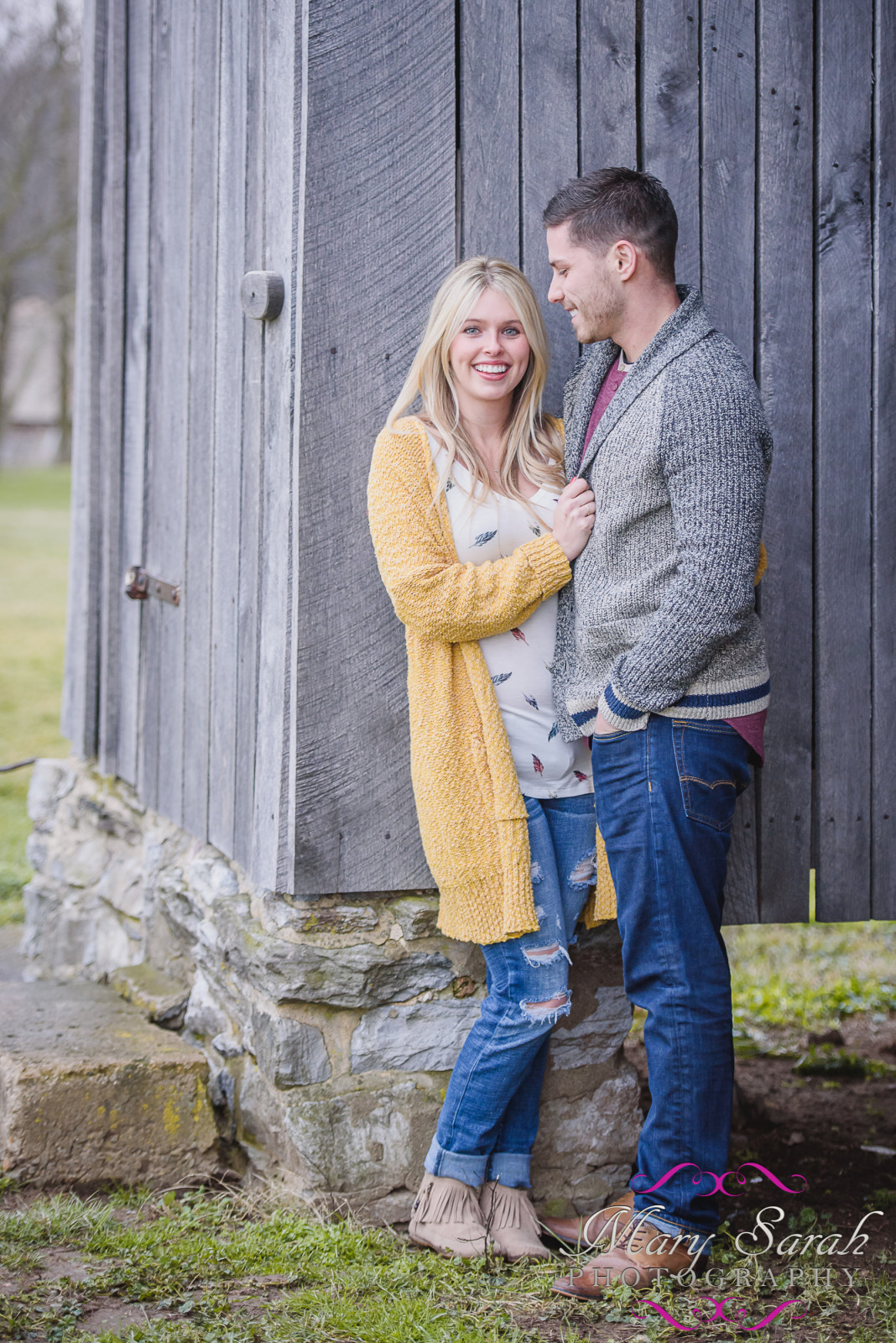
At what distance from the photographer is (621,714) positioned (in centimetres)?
258

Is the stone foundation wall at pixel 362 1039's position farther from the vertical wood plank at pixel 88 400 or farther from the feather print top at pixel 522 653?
the vertical wood plank at pixel 88 400

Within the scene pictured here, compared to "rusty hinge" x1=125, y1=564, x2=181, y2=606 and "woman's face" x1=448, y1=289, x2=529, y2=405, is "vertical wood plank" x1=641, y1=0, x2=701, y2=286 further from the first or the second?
"rusty hinge" x1=125, y1=564, x2=181, y2=606

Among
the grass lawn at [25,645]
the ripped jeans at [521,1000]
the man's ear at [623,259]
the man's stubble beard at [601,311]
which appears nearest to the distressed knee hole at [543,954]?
the ripped jeans at [521,1000]

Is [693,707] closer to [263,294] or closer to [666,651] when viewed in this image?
[666,651]

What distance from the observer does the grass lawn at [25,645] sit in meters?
7.25

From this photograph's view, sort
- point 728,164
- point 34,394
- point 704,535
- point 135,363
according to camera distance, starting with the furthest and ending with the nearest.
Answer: point 34,394, point 135,363, point 728,164, point 704,535

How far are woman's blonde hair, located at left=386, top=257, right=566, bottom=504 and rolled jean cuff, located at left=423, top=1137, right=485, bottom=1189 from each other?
4.98 ft

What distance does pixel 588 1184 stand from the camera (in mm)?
3271

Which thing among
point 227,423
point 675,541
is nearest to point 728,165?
point 675,541

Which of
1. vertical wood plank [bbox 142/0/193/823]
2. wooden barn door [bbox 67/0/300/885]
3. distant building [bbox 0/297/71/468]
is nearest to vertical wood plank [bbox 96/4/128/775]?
wooden barn door [bbox 67/0/300/885]

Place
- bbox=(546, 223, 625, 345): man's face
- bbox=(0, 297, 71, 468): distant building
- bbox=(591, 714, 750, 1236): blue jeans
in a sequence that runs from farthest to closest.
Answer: bbox=(0, 297, 71, 468): distant building, bbox=(546, 223, 625, 345): man's face, bbox=(591, 714, 750, 1236): blue jeans

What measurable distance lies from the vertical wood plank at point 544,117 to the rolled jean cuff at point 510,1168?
80.0 inches

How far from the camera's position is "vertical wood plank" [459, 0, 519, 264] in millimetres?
3002

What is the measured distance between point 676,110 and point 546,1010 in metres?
2.19
